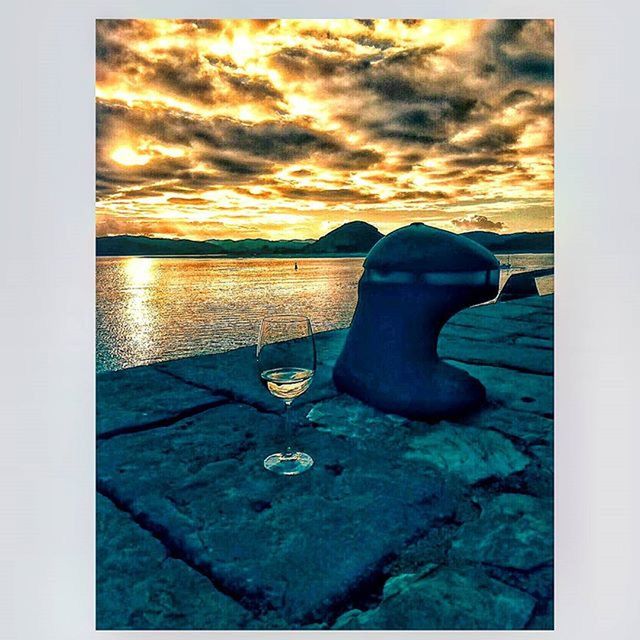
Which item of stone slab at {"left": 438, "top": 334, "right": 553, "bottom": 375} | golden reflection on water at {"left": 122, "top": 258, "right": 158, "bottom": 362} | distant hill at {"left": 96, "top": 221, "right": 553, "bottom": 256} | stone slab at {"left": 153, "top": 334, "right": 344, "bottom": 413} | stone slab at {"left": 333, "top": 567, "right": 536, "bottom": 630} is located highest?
distant hill at {"left": 96, "top": 221, "right": 553, "bottom": 256}

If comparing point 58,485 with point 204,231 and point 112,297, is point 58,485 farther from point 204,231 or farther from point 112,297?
point 204,231

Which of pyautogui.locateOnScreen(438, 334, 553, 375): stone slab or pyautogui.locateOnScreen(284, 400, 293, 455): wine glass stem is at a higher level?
pyautogui.locateOnScreen(438, 334, 553, 375): stone slab

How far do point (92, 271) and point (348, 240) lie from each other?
0.64 metres

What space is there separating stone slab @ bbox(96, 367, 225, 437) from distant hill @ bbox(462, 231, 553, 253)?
0.76m

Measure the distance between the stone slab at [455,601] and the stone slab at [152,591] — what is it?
0.24 metres

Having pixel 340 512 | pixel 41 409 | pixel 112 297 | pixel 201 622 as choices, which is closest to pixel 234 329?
pixel 112 297

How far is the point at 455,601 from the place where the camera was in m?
0.81

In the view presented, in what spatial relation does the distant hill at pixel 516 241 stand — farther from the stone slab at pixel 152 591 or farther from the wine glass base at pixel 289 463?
the stone slab at pixel 152 591

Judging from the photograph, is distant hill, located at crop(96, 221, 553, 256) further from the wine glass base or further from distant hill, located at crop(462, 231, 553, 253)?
the wine glass base

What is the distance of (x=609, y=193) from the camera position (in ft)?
4.12

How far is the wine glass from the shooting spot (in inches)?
39.2

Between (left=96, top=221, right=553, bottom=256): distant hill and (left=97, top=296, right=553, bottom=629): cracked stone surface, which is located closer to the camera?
(left=97, top=296, right=553, bottom=629): cracked stone surface

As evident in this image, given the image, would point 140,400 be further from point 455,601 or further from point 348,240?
point 455,601

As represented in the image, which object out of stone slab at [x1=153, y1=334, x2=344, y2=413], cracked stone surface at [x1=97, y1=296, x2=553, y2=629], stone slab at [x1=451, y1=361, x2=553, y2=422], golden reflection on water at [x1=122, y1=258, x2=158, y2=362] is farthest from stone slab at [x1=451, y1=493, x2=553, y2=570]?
golden reflection on water at [x1=122, y1=258, x2=158, y2=362]
